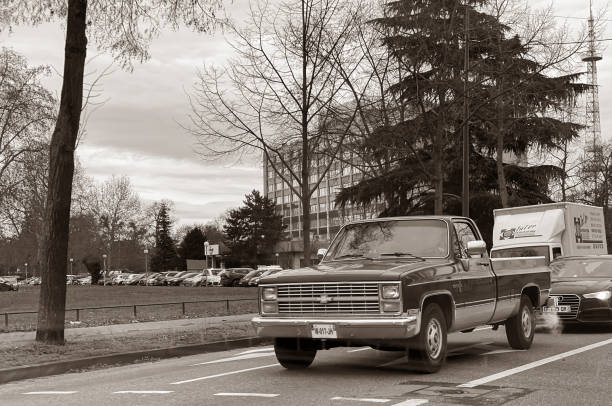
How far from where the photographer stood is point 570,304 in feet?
48.1

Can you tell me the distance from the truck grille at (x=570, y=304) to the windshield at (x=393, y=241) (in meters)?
5.42

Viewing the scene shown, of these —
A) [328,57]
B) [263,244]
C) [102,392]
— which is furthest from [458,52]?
[263,244]

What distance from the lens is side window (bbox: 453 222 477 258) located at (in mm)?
10578

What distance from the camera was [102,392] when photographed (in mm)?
8664

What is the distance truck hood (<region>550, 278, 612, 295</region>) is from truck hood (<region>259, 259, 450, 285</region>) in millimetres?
5873

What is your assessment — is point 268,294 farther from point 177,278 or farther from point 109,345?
point 177,278

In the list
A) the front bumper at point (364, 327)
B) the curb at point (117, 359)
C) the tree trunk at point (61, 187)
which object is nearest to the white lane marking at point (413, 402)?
the front bumper at point (364, 327)

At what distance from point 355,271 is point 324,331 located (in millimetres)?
787

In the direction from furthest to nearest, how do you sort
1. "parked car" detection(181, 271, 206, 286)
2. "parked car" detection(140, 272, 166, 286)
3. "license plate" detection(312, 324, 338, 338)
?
"parked car" detection(140, 272, 166, 286)
"parked car" detection(181, 271, 206, 286)
"license plate" detection(312, 324, 338, 338)

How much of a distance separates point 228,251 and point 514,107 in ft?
308

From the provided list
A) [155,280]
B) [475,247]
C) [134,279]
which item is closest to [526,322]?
[475,247]

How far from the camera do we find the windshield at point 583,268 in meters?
16.0

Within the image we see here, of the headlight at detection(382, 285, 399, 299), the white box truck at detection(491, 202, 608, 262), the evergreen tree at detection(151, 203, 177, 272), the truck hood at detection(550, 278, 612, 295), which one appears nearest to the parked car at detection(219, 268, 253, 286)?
the white box truck at detection(491, 202, 608, 262)

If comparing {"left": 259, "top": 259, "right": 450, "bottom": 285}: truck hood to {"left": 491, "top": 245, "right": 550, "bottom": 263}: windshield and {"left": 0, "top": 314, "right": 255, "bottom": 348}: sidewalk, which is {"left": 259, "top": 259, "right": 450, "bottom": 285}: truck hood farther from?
{"left": 491, "top": 245, "right": 550, "bottom": 263}: windshield
